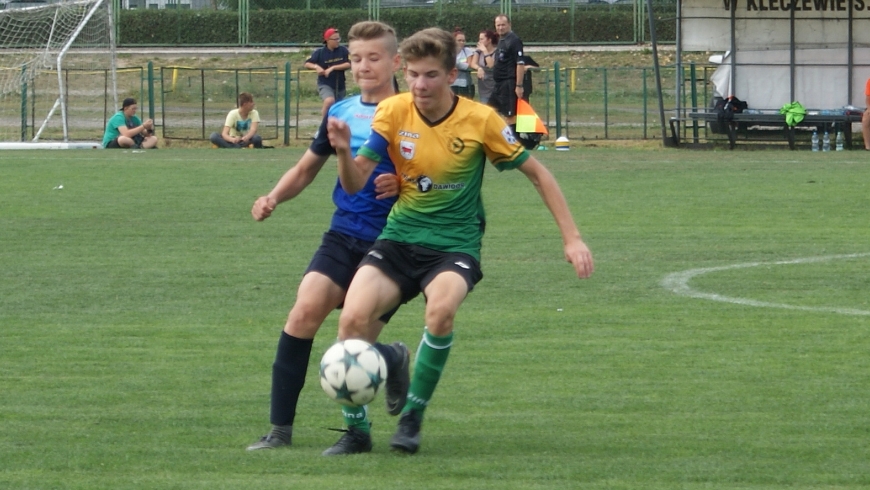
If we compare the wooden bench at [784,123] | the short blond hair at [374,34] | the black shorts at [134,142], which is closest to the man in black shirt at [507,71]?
the wooden bench at [784,123]

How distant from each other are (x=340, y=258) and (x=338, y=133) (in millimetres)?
705

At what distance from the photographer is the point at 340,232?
17.5ft

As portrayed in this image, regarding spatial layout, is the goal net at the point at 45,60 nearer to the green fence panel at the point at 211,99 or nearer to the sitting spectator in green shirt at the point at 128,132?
the green fence panel at the point at 211,99

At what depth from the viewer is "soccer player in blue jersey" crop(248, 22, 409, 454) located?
16.8ft

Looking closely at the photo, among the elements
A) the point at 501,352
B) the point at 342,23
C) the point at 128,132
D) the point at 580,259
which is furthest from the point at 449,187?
the point at 342,23

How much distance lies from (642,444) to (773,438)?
504mm

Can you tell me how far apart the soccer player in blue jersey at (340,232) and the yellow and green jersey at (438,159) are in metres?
0.10

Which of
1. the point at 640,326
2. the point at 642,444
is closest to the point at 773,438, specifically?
the point at 642,444

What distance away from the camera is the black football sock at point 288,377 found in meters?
5.14

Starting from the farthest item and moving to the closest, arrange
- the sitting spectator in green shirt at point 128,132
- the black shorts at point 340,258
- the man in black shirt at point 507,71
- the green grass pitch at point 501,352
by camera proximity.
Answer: the sitting spectator in green shirt at point 128,132 → the man in black shirt at point 507,71 → the black shorts at point 340,258 → the green grass pitch at point 501,352

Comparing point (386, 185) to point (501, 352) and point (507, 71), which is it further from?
point (507, 71)

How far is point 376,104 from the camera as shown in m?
5.41

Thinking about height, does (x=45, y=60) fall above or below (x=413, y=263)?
above

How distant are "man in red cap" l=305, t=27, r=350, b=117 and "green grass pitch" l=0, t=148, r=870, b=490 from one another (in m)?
6.39
